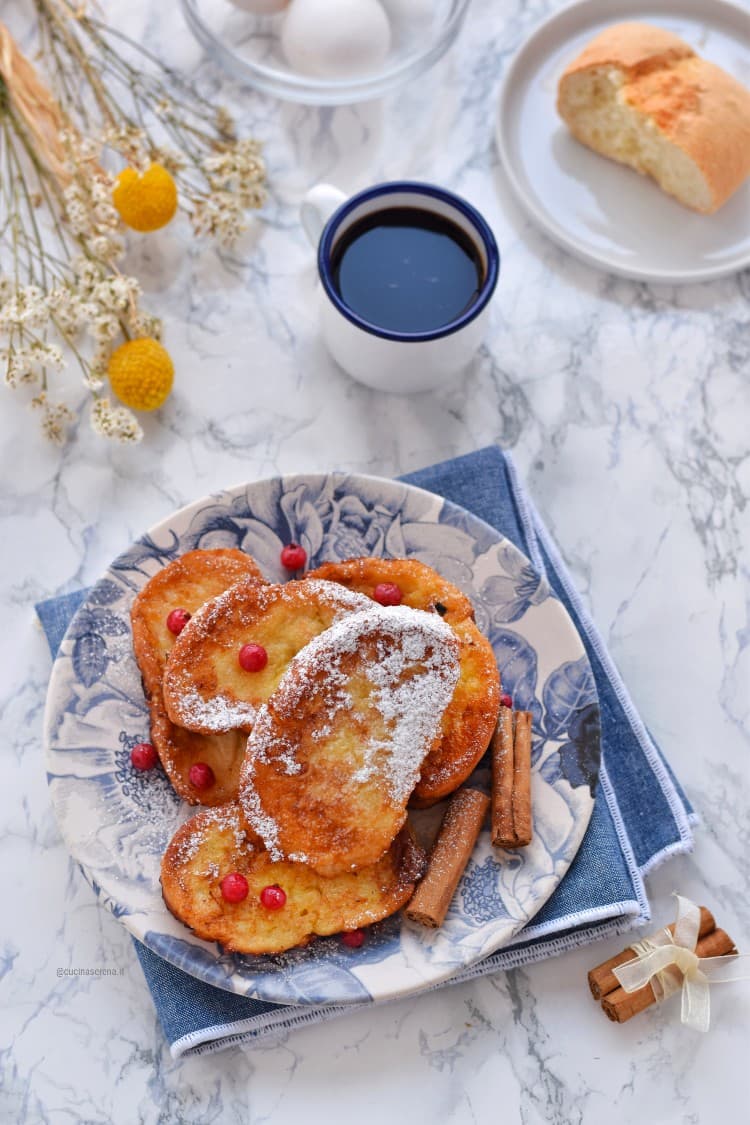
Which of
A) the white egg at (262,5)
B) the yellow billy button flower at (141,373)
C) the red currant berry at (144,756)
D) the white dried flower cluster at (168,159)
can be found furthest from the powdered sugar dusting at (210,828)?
the white egg at (262,5)

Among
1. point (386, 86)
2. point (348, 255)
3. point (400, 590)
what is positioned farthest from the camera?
point (386, 86)

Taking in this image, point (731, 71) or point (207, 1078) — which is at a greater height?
point (731, 71)

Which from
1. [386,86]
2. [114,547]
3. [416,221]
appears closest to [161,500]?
[114,547]

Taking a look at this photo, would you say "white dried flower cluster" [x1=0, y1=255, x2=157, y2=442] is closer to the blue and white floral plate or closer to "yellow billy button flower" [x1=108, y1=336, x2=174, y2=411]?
"yellow billy button flower" [x1=108, y1=336, x2=174, y2=411]

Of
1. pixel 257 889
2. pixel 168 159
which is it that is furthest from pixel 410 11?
pixel 257 889

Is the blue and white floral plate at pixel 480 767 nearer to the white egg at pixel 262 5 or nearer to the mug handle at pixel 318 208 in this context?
the mug handle at pixel 318 208

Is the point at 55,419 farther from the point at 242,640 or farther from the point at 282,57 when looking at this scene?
the point at 282,57

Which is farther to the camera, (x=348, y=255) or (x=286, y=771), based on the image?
(x=348, y=255)

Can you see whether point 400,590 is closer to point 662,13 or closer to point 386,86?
point 386,86

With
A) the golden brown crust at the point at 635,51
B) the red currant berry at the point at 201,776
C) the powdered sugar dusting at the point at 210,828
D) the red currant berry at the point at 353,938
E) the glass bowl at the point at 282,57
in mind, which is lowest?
the red currant berry at the point at 353,938
